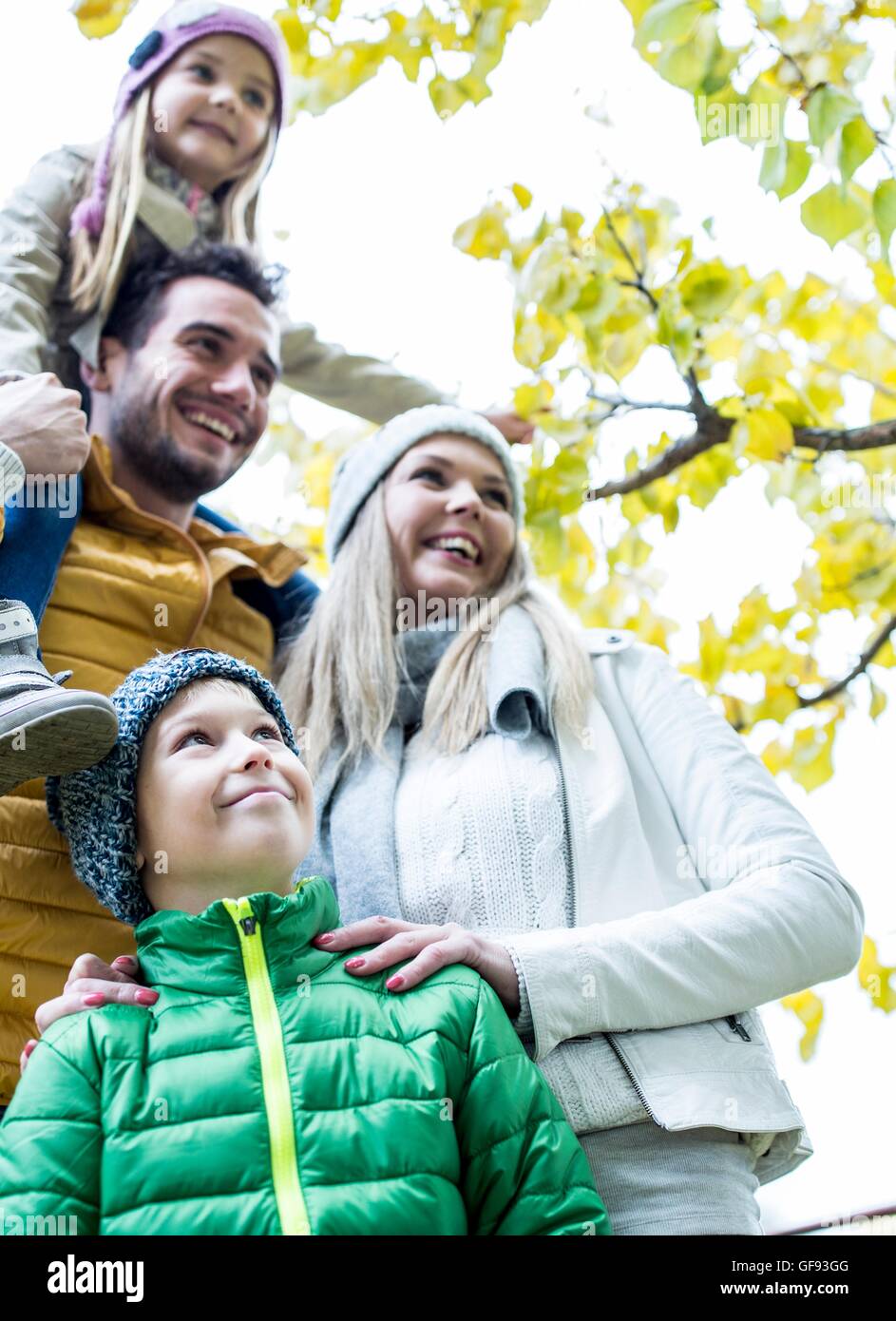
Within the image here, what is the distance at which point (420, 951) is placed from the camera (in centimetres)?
150

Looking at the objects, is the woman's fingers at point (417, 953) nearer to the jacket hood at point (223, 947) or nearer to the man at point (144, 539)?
the jacket hood at point (223, 947)

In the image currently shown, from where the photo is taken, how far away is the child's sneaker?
4.79 ft

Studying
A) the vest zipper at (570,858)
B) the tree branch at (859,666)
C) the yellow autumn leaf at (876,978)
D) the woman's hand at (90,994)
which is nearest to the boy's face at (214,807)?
the woman's hand at (90,994)

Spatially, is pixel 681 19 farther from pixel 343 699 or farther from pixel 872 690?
pixel 872 690

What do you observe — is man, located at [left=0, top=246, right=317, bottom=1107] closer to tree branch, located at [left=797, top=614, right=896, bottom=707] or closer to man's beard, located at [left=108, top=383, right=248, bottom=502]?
man's beard, located at [left=108, top=383, right=248, bottom=502]

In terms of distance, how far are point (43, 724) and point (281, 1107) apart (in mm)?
482

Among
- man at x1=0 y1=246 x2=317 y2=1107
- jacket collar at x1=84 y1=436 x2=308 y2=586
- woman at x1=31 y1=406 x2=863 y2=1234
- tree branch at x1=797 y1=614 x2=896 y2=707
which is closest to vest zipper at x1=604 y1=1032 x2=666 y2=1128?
woman at x1=31 y1=406 x2=863 y2=1234

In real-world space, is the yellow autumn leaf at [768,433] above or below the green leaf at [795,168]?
below

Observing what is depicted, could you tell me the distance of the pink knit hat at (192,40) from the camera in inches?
101

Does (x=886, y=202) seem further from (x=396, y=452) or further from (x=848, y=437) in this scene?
(x=396, y=452)

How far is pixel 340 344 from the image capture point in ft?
9.04

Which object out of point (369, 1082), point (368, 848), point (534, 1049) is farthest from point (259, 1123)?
point (368, 848)

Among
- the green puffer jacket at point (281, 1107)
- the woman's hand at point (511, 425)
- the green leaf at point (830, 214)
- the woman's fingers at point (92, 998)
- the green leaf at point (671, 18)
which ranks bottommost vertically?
the green puffer jacket at point (281, 1107)

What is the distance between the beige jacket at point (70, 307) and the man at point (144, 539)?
0.08 metres
